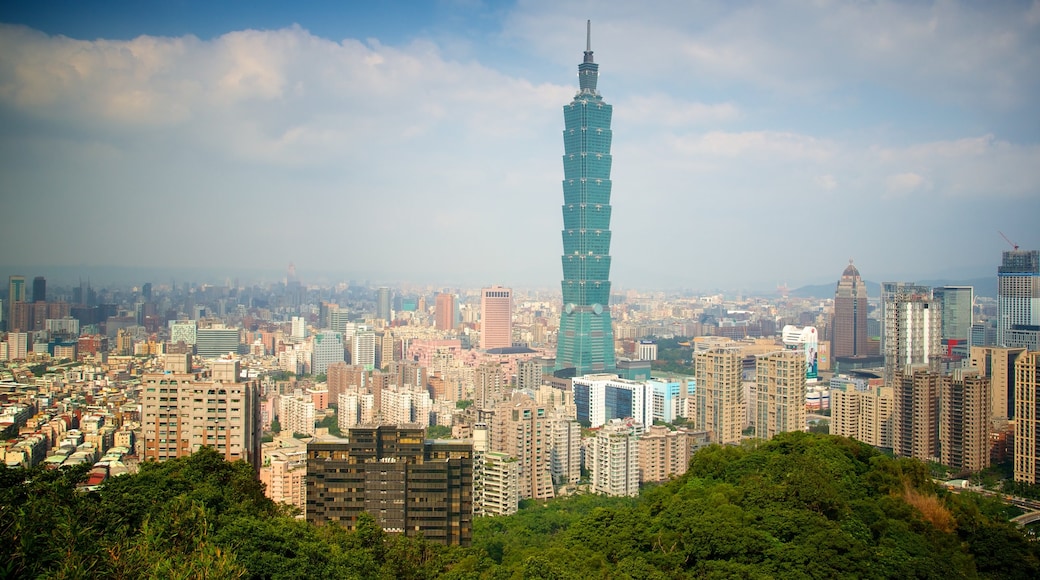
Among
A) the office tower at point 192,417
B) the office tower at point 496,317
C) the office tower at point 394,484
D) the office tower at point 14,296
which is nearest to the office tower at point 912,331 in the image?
the office tower at point 394,484

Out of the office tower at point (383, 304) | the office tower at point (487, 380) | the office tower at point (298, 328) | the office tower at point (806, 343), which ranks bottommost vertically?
the office tower at point (487, 380)

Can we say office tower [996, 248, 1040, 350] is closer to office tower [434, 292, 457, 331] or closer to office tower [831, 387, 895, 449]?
office tower [831, 387, 895, 449]

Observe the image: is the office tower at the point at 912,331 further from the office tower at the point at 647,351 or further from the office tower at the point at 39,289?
the office tower at the point at 39,289

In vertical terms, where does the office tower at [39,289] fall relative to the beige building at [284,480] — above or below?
above

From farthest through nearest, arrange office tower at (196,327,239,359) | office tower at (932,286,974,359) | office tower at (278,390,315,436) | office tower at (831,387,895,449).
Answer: office tower at (932,286,974,359) < office tower at (196,327,239,359) < office tower at (278,390,315,436) < office tower at (831,387,895,449)

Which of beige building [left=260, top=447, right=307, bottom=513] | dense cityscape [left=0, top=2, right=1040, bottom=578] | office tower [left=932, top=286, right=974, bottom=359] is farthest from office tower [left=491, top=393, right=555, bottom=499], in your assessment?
office tower [left=932, top=286, right=974, bottom=359]

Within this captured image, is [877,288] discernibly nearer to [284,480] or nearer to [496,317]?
[496,317]

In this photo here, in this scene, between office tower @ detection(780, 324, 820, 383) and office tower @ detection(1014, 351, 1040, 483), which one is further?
office tower @ detection(780, 324, 820, 383)

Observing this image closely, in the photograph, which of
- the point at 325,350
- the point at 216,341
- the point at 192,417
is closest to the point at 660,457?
the point at 192,417

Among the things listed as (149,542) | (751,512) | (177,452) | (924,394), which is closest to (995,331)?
(924,394)
